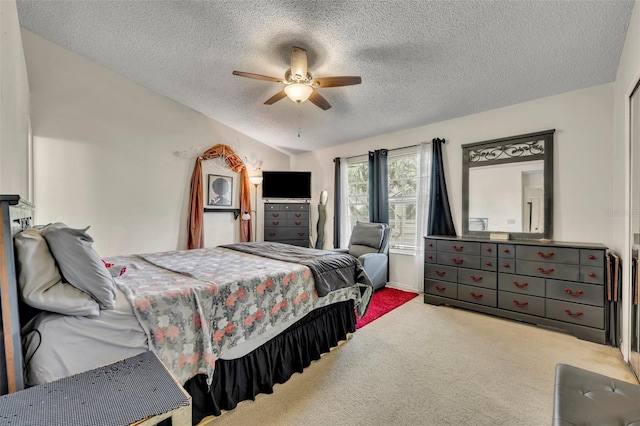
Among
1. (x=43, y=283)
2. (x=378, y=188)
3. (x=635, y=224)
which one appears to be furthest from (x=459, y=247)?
(x=43, y=283)

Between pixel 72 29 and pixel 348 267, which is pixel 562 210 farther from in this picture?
pixel 72 29

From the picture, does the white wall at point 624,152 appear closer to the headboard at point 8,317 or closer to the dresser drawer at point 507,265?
the dresser drawer at point 507,265

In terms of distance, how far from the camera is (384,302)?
357 cm

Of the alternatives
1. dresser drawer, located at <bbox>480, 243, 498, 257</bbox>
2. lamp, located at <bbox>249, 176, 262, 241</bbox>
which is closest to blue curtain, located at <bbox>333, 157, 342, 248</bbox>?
lamp, located at <bbox>249, 176, 262, 241</bbox>

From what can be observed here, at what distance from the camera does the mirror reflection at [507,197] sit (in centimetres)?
311

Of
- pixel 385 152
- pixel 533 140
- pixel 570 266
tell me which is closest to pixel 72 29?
pixel 385 152

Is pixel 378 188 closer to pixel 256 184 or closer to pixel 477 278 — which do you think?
pixel 477 278

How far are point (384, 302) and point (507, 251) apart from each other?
1.56 meters

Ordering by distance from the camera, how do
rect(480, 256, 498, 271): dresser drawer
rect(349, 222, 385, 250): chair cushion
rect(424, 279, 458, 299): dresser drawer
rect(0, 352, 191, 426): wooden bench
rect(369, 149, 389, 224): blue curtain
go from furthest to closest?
1. rect(369, 149, 389, 224): blue curtain
2. rect(349, 222, 385, 250): chair cushion
3. rect(424, 279, 458, 299): dresser drawer
4. rect(480, 256, 498, 271): dresser drawer
5. rect(0, 352, 191, 426): wooden bench

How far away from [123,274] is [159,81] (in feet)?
9.79

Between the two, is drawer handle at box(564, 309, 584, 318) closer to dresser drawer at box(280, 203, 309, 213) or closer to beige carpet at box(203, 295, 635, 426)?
beige carpet at box(203, 295, 635, 426)

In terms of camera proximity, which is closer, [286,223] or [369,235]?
[369,235]

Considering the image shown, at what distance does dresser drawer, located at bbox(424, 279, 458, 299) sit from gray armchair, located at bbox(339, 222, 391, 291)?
0.70 metres

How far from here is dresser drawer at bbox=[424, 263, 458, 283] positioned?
3318 mm
